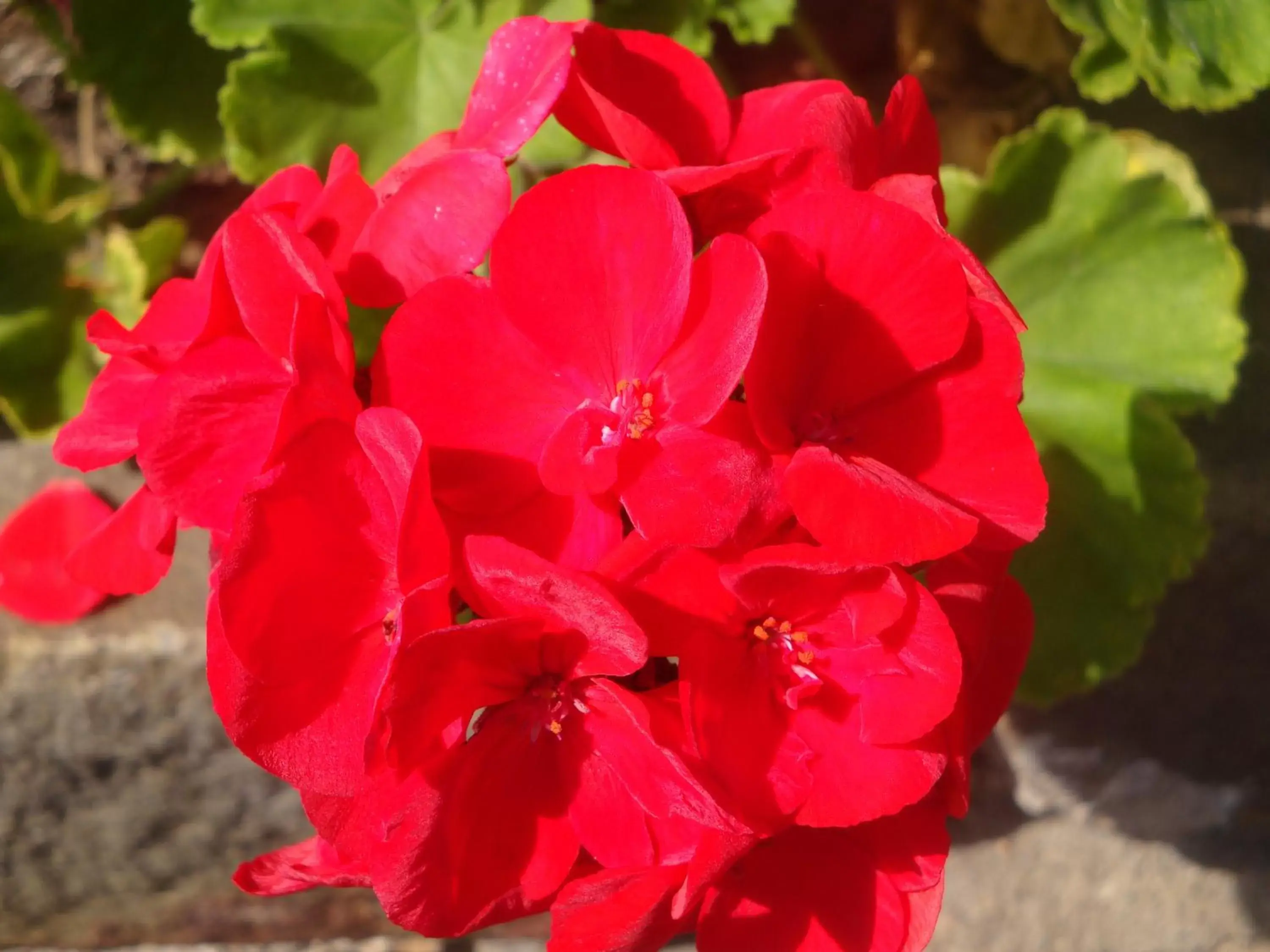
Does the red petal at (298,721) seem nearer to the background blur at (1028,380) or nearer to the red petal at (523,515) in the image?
the red petal at (523,515)

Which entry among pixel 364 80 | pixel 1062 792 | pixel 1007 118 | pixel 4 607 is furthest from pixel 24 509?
pixel 1062 792

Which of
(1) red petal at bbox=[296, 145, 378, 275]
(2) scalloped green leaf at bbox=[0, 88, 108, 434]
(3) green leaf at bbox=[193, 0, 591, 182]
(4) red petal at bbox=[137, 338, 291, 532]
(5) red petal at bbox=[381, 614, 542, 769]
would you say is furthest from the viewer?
(2) scalloped green leaf at bbox=[0, 88, 108, 434]

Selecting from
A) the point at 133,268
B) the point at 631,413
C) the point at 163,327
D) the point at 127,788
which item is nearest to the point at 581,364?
the point at 631,413

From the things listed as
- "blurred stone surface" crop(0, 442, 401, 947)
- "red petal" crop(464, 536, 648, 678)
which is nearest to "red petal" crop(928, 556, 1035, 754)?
"red petal" crop(464, 536, 648, 678)

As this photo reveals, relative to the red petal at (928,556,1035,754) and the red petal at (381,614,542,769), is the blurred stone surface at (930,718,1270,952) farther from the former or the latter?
the red petal at (381,614,542,769)

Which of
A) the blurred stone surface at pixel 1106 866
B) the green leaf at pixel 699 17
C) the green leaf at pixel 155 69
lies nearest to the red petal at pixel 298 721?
the green leaf at pixel 699 17

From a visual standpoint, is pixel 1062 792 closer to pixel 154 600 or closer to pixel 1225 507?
pixel 1225 507

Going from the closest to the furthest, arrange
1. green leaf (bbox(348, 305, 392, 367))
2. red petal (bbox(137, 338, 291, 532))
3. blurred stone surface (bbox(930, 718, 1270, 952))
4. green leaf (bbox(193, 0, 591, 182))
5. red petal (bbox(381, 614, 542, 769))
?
red petal (bbox(381, 614, 542, 769)) < red petal (bbox(137, 338, 291, 532)) < green leaf (bbox(348, 305, 392, 367)) < green leaf (bbox(193, 0, 591, 182)) < blurred stone surface (bbox(930, 718, 1270, 952))
